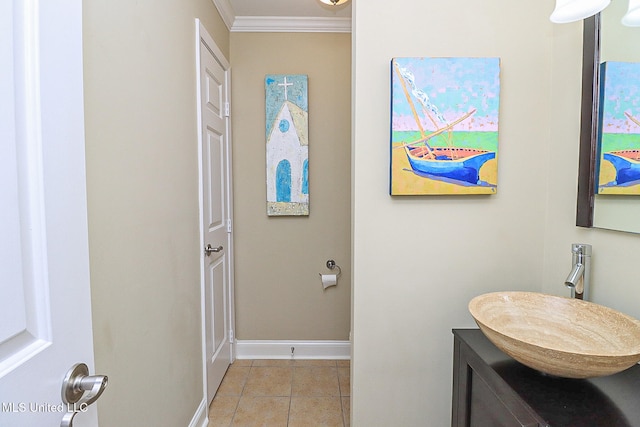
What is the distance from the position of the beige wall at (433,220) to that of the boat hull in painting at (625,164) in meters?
0.27

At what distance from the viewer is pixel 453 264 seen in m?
1.39

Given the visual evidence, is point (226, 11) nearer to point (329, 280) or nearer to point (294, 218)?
point (294, 218)

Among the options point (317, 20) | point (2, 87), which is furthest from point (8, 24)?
point (317, 20)

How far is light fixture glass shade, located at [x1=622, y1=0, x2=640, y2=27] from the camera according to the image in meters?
0.97

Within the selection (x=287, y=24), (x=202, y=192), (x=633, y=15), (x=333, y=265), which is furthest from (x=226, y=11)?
(x=633, y=15)

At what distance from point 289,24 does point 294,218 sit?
145 cm

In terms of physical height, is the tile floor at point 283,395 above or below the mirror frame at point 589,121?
below

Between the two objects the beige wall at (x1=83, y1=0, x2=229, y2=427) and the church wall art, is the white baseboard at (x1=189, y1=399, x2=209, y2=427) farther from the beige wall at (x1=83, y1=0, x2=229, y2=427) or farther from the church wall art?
the church wall art

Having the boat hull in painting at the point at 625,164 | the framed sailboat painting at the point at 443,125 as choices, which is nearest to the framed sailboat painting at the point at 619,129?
the boat hull in painting at the point at 625,164

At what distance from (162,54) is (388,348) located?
Result: 62.2 inches

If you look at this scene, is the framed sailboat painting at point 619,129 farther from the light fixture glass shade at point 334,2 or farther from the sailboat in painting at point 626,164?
the light fixture glass shade at point 334,2

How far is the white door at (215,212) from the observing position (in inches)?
72.2

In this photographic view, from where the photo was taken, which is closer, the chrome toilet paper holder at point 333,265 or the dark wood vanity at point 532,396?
the dark wood vanity at point 532,396

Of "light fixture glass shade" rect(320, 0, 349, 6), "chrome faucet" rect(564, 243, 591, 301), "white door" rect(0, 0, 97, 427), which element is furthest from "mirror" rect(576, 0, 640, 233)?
"white door" rect(0, 0, 97, 427)
